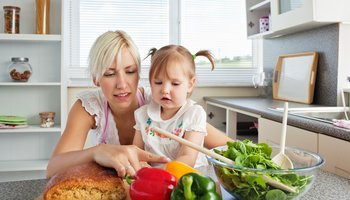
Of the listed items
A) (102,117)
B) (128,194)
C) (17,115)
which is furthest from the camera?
(17,115)

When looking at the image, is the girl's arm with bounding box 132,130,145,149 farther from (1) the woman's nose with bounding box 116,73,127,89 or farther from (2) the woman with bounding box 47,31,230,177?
(1) the woman's nose with bounding box 116,73,127,89

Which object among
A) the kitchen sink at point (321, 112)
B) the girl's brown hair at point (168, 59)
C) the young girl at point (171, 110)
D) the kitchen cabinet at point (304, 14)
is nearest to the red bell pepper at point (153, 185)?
the young girl at point (171, 110)

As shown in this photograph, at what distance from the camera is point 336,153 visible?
160cm

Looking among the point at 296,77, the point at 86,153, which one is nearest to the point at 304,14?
the point at 296,77

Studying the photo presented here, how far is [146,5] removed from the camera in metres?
3.44

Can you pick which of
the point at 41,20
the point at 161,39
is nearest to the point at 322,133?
the point at 161,39

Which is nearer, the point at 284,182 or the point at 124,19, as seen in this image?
the point at 284,182

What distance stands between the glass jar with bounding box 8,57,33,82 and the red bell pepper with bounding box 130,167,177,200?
2501mm

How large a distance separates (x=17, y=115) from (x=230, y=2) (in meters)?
2.18

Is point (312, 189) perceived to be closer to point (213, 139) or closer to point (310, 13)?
point (213, 139)

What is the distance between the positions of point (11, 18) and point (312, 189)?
2.75 m

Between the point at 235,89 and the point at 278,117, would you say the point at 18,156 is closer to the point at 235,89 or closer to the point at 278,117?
the point at 235,89

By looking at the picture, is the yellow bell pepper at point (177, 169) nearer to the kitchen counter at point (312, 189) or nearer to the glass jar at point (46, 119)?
the kitchen counter at point (312, 189)

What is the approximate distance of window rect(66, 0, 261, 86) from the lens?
11.0 feet
